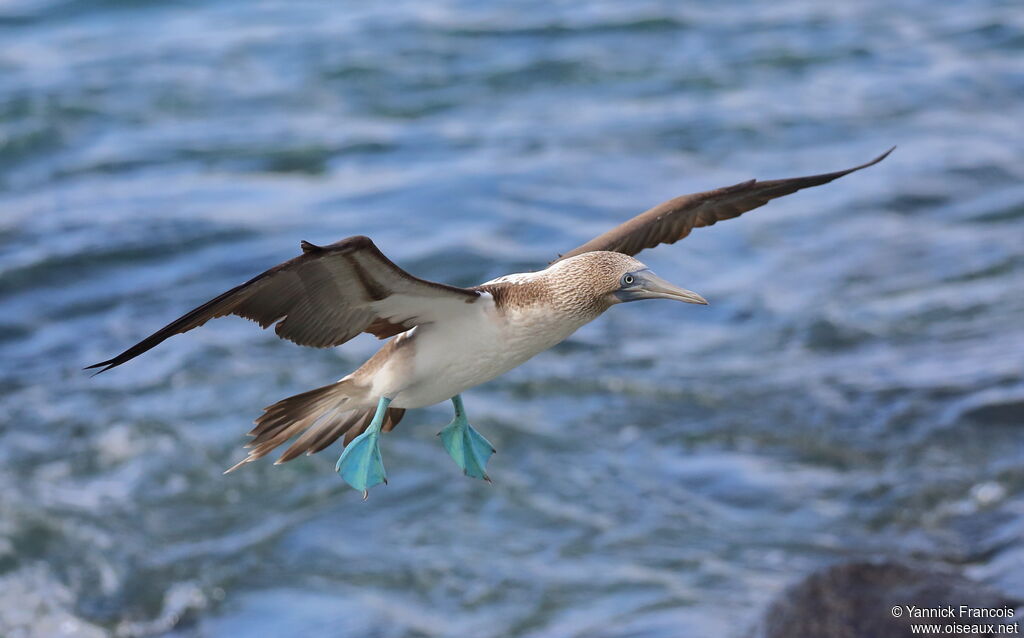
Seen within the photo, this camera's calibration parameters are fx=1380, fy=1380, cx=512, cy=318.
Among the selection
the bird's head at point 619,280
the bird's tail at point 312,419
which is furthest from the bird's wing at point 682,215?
the bird's tail at point 312,419

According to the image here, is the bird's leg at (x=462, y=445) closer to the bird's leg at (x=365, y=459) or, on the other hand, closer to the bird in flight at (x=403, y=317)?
the bird in flight at (x=403, y=317)

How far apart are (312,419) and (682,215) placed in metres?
1.61

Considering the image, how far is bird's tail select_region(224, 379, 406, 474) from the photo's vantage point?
4.83m

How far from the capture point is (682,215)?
530 centimetres

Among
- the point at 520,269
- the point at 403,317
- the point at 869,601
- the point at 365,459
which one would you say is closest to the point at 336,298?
the point at 403,317

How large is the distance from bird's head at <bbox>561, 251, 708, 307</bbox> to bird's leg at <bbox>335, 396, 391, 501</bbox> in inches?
31.9

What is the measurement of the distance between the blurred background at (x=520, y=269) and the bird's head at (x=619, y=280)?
3.89 m

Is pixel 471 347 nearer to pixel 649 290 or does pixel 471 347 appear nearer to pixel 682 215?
pixel 649 290

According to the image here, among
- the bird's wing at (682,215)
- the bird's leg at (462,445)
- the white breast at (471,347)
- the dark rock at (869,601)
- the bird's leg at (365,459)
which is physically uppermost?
the bird's wing at (682,215)

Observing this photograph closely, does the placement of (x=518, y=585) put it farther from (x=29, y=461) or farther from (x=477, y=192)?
(x=477, y=192)

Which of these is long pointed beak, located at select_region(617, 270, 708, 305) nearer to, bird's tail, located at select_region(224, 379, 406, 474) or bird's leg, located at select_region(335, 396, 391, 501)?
bird's leg, located at select_region(335, 396, 391, 501)

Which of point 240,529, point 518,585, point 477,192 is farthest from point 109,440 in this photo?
point 477,192

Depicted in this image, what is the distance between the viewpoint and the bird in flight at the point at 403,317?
416cm

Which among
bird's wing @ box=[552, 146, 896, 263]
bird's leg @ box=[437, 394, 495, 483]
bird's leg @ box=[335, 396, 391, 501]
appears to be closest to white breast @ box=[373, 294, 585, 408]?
bird's leg @ box=[335, 396, 391, 501]
